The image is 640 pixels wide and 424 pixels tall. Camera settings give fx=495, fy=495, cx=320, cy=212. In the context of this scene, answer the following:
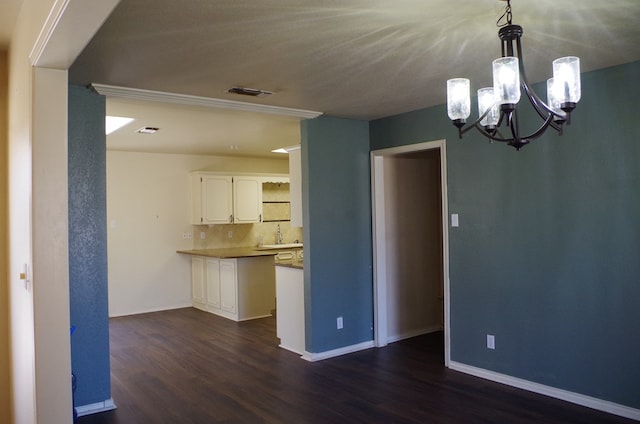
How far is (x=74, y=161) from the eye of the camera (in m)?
3.61

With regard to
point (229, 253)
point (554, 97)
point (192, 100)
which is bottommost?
point (229, 253)

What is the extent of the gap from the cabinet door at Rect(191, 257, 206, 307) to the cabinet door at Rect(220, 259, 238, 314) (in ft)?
2.02

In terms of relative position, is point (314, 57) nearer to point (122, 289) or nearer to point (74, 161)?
point (74, 161)

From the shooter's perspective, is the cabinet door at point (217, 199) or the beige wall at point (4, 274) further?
the cabinet door at point (217, 199)

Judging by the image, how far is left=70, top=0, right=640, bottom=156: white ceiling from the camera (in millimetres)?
2412

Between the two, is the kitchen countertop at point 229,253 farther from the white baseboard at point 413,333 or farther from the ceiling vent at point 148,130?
the white baseboard at point 413,333

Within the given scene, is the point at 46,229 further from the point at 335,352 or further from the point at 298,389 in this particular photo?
the point at 335,352

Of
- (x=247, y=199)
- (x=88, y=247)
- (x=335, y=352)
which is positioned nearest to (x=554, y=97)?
(x=88, y=247)

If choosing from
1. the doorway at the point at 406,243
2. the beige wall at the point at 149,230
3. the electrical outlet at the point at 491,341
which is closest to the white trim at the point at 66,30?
the doorway at the point at 406,243

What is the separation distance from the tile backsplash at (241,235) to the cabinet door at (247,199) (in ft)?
1.10

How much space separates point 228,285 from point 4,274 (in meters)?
3.74

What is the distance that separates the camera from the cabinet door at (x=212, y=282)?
713cm

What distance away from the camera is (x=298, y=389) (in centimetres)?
404

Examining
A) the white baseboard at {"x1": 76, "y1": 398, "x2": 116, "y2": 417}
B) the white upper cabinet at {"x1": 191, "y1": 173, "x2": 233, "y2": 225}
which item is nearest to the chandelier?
the white baseboard at {"x1": 76, "y1": 398, "x2": 116, "y2": 417}
